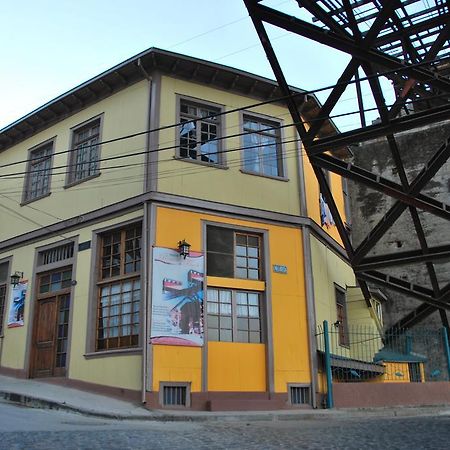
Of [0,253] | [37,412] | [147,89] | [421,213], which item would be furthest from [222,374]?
[421,213]

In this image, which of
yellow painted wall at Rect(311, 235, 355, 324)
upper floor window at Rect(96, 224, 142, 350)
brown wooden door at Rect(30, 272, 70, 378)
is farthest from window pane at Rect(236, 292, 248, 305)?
brown wooden door at Rect(30, 272, 70, 378)

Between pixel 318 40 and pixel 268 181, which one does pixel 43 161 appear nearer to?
pixel 268 181

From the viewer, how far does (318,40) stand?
11.6m

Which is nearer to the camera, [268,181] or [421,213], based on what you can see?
[268,181]

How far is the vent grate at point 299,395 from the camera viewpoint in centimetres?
1337

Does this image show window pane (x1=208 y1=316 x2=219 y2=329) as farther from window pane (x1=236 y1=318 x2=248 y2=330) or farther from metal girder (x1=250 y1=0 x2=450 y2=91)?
metal girder (x1=250 y1=0 x2=450 y2=91)

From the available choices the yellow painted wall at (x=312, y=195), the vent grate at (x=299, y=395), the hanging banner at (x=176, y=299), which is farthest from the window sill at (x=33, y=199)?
the vent grate at (x=299, y=395)

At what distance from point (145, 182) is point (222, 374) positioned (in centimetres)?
477

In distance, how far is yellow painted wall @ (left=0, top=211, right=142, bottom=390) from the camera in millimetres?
12305

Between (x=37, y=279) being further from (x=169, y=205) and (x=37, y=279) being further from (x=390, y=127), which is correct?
(x=390, y=127)

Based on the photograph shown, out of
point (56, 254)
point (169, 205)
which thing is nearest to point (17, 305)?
point (56, 254)

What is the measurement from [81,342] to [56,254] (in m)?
2.94

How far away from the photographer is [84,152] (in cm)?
1570

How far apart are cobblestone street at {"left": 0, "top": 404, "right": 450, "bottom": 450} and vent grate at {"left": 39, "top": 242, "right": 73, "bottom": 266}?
16.4 ft
